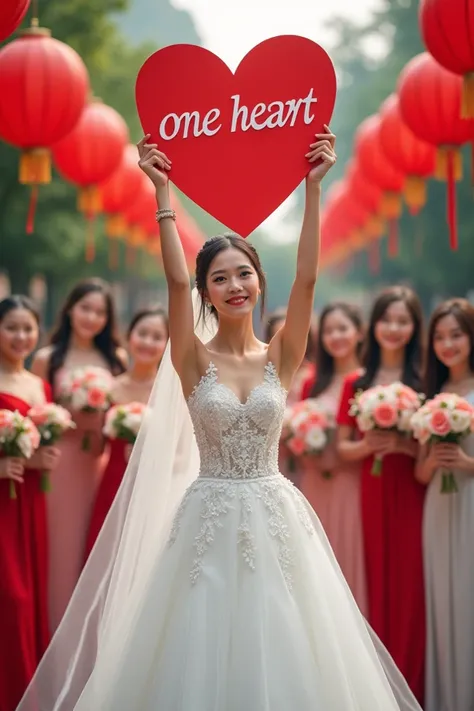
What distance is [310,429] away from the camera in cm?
737

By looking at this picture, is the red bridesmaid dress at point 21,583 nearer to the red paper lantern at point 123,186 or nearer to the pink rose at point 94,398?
the pink rose at point 94,398

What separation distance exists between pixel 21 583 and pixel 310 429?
Answer: 2241mm

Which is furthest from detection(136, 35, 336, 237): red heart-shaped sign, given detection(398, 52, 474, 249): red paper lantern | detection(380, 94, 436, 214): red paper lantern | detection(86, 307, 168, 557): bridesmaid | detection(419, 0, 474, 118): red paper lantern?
detection(380, 94, 436, 214): red paper lantern

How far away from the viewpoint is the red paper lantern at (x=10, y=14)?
17.4 feet

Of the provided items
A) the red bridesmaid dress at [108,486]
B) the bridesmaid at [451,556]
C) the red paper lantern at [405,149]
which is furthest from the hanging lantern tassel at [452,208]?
the red bridesmaid dress at [108,486]

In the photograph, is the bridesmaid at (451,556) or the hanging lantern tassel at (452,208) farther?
the hanging lantern tassel at (452,208)

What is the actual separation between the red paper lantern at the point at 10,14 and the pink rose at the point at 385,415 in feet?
9.95

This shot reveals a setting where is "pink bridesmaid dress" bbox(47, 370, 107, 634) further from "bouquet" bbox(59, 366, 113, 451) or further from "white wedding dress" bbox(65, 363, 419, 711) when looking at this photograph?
"white wedding dress" bbox(65, 363, 419, 711)

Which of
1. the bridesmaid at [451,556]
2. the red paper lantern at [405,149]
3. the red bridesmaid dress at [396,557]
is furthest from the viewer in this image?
the red paper lantern at [405,149]

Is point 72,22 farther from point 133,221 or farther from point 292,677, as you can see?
point 292,677

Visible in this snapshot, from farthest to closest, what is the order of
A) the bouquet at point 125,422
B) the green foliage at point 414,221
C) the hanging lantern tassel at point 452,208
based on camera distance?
the green foliage at point 414,221, the hanging lantern tassel at point 452,208, the bouquet at point 125,422

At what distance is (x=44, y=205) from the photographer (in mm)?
22469

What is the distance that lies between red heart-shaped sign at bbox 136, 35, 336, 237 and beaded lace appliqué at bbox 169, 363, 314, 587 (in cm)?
81

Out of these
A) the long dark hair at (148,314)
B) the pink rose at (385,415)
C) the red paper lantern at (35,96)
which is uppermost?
the red paper lantern at (35,96)
